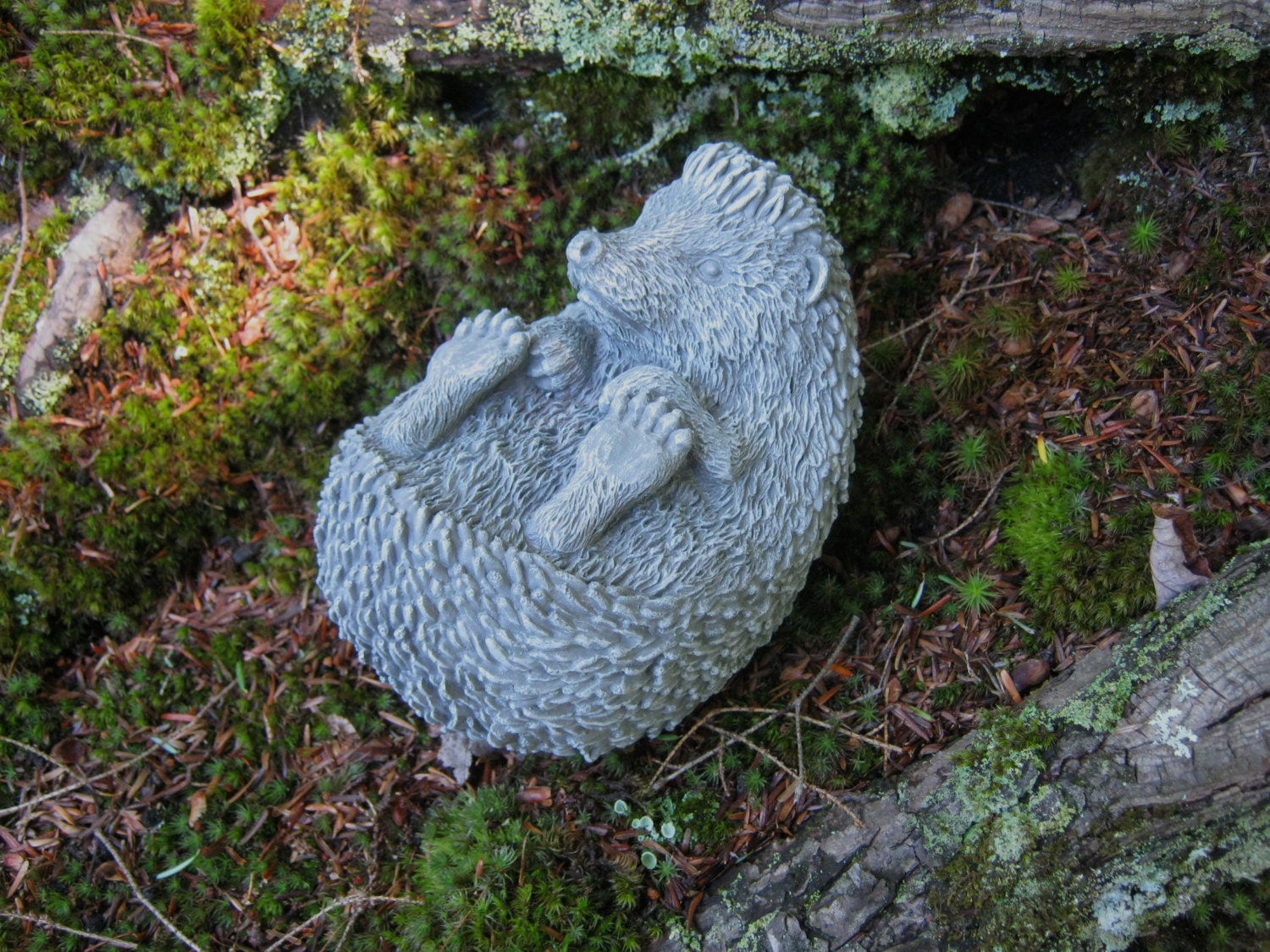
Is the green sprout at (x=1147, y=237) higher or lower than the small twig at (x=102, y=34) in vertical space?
lower

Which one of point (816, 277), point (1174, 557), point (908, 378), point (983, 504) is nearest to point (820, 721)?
point (983, 504)

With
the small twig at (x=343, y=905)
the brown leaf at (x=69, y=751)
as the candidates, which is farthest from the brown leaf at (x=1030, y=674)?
the brown leaf at (x=69, y=751)

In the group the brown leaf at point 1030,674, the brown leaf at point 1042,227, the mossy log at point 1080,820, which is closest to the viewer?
the mossy log at point 1080,820

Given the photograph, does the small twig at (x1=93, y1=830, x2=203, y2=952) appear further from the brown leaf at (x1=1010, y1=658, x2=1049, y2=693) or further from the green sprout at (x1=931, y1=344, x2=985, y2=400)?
the green sprout at (x1=931, y1=344, x2=985, y2=400)

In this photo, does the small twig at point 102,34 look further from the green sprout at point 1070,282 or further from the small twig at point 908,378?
the green sprout at point 1070,282

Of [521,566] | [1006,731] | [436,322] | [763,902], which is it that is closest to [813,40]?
[436,322]

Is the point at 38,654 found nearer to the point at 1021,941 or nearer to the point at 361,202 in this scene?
the point at 361,202
